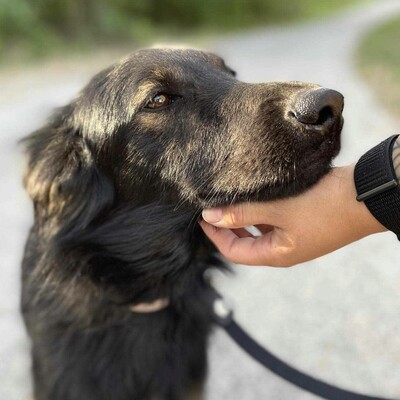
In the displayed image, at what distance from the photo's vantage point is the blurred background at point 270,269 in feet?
11.1

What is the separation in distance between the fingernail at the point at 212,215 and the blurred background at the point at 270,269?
2.57 feet

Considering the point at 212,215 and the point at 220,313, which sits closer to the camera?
the point at 212,215

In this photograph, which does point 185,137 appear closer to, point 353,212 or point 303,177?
point 303,177

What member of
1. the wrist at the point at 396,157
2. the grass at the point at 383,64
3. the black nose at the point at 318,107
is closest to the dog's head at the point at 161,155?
the black nose at the point at 318,107

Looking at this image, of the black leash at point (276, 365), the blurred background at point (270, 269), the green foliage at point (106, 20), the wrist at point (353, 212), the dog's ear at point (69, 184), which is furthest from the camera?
the green foliage at point (106, 20)

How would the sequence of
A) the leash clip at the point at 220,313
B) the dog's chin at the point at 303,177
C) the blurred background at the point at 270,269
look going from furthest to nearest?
1. the blurred background at the point at 270,269
2. the leash clip at the point at 220,313
3. the dog's chin at the point at 303,177

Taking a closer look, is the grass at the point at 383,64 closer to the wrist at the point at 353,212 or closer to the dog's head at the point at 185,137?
the dog's head at the point at 185,137

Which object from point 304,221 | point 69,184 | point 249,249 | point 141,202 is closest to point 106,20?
point 69,184

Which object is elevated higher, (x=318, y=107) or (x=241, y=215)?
(x=318, y=107)

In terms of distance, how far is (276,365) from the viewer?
7.96 ft

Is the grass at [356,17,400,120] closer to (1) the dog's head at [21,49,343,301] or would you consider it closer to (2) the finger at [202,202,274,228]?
(1) the dog's head at [21,49,343,301]

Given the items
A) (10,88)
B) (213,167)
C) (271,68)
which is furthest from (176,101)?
(271,68)

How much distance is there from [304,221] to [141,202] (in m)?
0.83

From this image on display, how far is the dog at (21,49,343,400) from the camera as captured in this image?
209 centimetres
